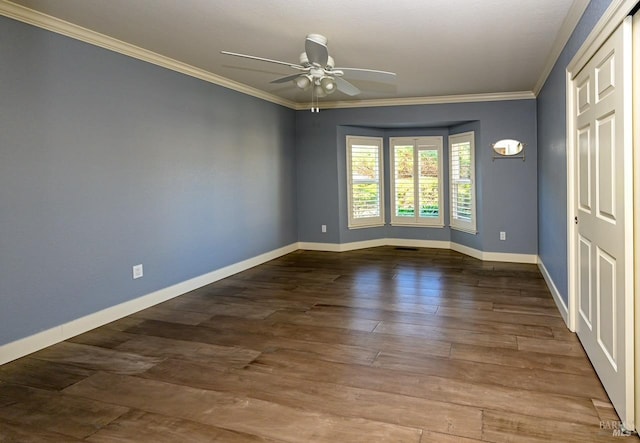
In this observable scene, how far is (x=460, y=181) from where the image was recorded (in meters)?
6.95

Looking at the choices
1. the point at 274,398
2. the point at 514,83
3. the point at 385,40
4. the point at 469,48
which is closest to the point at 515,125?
the point at 514,83

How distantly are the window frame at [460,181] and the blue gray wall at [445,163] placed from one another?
106mm

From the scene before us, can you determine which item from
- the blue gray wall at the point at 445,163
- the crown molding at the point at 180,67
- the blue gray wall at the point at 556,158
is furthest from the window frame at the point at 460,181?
the blue gray wall at the point at 556,158

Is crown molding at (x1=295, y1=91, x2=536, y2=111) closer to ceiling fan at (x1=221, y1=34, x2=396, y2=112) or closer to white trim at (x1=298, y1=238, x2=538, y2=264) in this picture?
white trim at (x1=298, y1=238, x2=538, y2=264)

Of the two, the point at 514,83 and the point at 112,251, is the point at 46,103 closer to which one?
the point at 112,251

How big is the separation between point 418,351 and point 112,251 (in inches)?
Answer: 108

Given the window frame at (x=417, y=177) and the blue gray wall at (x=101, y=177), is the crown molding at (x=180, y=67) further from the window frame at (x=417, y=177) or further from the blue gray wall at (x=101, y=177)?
the window frame at (x=417, y=177)

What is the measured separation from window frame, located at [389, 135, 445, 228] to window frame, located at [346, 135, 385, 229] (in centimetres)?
19

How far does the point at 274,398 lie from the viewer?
2.49 meters

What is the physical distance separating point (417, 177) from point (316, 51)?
4769 mm

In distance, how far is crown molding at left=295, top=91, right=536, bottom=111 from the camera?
6125 mm

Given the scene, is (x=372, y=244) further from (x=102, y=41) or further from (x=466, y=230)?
(x=102, y=41)

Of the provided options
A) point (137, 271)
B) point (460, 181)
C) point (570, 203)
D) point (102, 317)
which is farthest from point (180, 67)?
point (460, 181)

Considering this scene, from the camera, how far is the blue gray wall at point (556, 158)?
3.08 meters
